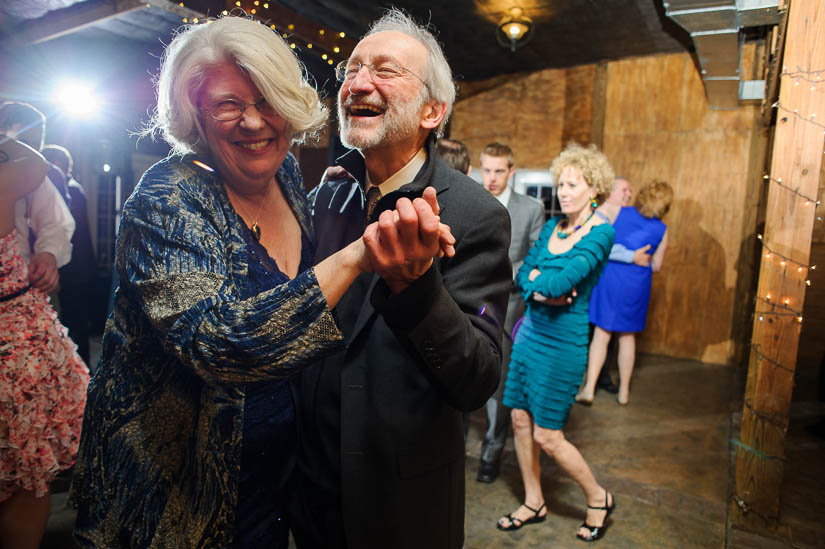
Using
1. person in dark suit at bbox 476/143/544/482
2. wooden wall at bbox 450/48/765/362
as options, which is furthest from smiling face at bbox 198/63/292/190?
wooden wall at bbox 450/48/765/362

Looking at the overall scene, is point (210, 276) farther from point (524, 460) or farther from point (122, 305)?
point (524, 460)

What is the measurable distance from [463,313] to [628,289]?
3.79 meters

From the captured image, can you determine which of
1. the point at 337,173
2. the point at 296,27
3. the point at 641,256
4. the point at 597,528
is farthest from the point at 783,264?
the point at 296,27

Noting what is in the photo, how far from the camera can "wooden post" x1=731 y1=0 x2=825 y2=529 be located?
7.72 ft

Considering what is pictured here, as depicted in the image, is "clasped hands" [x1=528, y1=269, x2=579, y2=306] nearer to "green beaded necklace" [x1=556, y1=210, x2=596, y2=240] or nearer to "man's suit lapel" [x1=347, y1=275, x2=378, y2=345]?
"green beaded necklace" [x1=556, y1=210, x2=596, y2=240]

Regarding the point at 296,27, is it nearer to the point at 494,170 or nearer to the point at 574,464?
the point at 494,170

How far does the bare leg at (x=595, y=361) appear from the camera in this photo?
13.7 feet

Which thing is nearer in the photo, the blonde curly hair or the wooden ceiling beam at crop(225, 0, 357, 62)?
the wooden ceiling beam at crop(225, 0, 357, 62)

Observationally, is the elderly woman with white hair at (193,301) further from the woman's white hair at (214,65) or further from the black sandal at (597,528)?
the black sandal at (597,528)

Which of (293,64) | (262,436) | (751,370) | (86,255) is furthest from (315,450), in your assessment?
(86,255)

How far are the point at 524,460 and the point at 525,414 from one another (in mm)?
253

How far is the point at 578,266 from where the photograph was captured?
2375 millimetres

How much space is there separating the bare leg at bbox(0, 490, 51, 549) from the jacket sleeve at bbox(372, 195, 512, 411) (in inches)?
74.3

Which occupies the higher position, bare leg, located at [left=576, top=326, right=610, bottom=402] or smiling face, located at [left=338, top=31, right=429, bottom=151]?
smiling face, located at [left=338, top=31, right=429, bottom=151]
